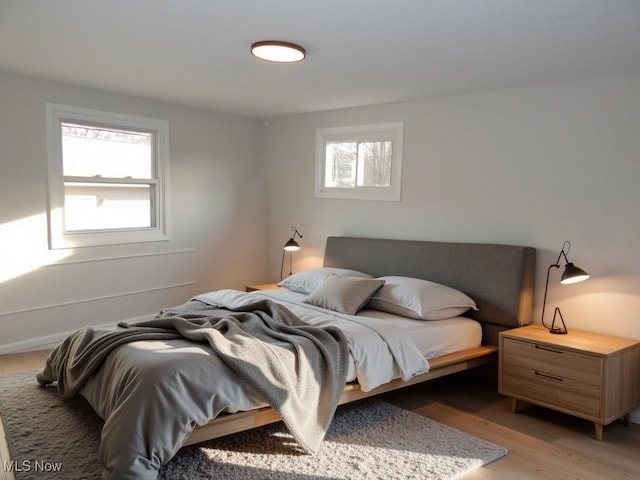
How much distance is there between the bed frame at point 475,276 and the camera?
144 inches

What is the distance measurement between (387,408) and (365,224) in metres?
2.00

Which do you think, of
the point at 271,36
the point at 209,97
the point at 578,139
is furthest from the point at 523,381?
the point at 209,97

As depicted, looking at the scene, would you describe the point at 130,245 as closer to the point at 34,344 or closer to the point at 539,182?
the point at 34,344

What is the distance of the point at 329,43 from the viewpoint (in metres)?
2.99

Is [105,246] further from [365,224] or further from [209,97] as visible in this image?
[365,224]

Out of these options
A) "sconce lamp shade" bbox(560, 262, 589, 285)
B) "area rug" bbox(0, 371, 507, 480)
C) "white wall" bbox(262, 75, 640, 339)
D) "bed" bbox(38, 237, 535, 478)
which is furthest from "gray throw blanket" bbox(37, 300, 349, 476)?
"white wall" bbox(262, 75, 640, 339)

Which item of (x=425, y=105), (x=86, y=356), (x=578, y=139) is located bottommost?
(x=86, y=356)

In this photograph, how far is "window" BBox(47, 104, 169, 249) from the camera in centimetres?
445

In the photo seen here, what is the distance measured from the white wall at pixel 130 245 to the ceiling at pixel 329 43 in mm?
508

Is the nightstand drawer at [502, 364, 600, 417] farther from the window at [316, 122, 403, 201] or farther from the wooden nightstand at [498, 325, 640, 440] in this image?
the window at [316, 122, 403, 201]

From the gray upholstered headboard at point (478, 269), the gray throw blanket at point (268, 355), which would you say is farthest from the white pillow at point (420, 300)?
the gray throw blanket at point (268, 355)

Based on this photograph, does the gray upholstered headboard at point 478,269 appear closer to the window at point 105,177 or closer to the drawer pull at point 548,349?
the drawer pull at point 548,349

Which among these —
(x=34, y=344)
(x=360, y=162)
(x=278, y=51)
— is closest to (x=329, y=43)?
(x=278, y=51)

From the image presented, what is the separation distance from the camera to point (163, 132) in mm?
5094
